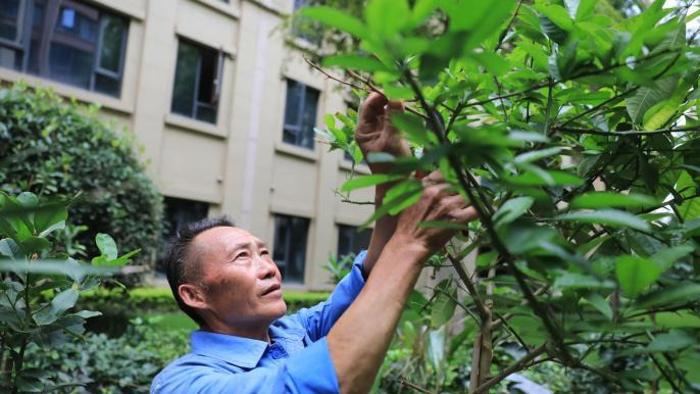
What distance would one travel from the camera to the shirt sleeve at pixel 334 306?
5.28ft

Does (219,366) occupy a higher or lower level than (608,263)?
lower

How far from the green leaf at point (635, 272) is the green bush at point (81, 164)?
14.6ft

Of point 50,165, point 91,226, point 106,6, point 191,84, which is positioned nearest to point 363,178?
point 50,165

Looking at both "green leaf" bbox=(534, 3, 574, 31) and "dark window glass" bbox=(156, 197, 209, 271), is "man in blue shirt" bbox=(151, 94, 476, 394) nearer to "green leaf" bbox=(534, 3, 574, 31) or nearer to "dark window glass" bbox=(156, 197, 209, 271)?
"green leaf" bbox=(534, 3, 574, 31)

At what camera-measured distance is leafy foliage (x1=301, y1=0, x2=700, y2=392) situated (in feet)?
2.32

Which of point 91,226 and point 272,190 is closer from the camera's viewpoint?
point 91,226

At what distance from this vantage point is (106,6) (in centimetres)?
1017

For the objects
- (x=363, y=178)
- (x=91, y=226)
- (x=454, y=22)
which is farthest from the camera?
(x=91, y=226)

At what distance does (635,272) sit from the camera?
2.52 ft

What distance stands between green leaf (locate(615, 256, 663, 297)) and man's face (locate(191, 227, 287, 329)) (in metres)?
1.00

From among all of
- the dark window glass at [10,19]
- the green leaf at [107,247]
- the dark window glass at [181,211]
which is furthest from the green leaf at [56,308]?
the dark window glass at [181,211]

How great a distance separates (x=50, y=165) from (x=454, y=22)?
503 cm

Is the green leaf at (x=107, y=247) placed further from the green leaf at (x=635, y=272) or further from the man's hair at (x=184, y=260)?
the green leaf at (x=635, y=272)

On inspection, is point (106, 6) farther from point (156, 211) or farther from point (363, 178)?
point (363, 178)
